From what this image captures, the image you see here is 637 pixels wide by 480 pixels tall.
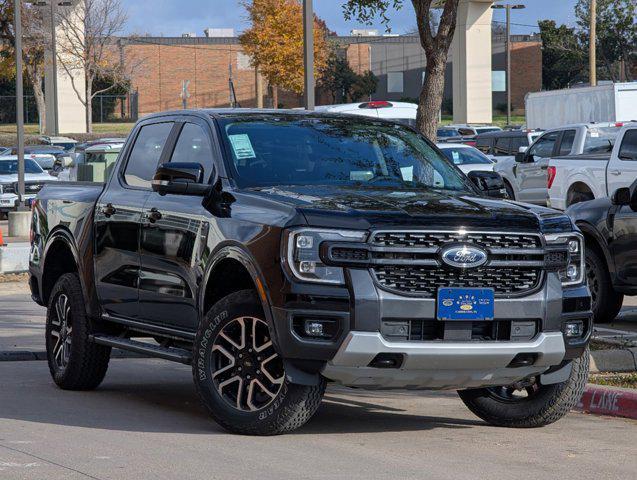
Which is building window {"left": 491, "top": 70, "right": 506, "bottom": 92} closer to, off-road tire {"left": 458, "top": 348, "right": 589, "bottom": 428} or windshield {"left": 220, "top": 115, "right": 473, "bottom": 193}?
windshield {"left": 220, "top": 115, "right": 473, "bottom": 193}

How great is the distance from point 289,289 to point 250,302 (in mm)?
433

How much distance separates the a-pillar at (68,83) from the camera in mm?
63188

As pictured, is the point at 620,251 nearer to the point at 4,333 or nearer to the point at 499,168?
the point at 4,333

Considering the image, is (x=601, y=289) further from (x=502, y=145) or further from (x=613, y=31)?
(x=613, y=31)

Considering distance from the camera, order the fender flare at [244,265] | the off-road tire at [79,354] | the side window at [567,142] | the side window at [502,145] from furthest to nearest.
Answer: the side window at [502,145] → the side window at [567,142] → the off-road tire at [79,354] → the fender flare at [244,265]

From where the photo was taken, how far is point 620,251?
13.1 metres

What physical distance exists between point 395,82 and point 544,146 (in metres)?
63.1

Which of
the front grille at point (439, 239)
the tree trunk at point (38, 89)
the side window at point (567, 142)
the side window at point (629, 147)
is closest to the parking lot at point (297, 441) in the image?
the front grille at point (439, 239)

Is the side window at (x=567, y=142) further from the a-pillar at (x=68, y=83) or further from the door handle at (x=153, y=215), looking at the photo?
the a-pillar at (x=68, y=83)

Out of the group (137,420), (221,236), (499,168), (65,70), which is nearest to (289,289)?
(221,236)

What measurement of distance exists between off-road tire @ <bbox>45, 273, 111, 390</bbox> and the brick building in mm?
72306

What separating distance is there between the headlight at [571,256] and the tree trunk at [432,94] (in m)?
7.37

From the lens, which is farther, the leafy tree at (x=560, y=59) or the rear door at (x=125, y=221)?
the leafy tree at (x=560, y=59)

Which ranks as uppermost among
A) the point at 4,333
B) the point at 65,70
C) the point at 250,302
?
the point at 65,70
